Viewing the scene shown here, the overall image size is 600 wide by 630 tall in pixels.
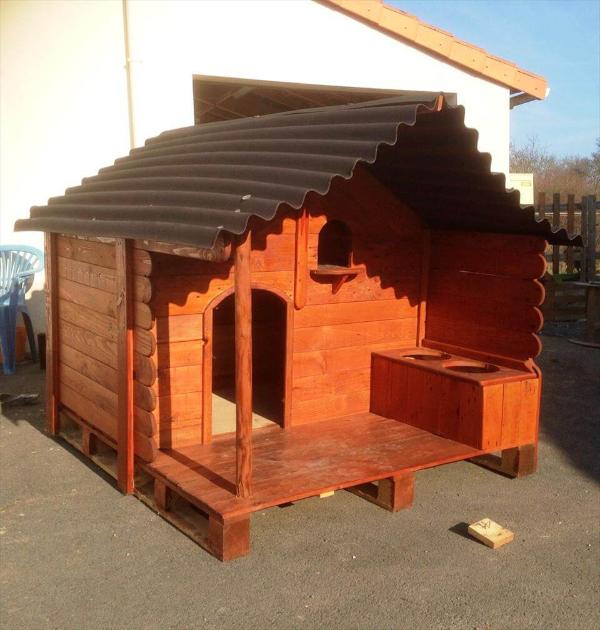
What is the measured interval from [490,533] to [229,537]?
1.49 m

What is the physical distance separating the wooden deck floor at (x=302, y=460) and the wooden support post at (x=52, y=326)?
5.61 feet

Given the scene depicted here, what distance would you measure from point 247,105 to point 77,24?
4914 millimetres

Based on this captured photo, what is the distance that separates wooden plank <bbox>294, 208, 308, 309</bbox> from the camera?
521cm

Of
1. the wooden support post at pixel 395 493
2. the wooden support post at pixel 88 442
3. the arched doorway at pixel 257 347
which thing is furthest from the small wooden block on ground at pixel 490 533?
the wooden support post at pixel 88 442

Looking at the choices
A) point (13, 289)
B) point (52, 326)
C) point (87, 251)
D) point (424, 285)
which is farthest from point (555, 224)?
point (87, 251)

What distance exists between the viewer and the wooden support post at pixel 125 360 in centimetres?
466

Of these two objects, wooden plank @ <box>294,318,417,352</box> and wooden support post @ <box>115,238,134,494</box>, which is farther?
wooden plank @ <box>294,318,417,352</box>

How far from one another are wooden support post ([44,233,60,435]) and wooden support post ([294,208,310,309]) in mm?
2025

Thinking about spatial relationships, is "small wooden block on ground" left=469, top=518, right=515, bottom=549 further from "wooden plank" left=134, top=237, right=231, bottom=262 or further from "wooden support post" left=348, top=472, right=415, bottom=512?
"wooden plank" left=134, top=237, right=231, bottom=262

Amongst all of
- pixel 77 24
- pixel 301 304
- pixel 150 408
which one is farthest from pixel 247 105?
pixel 150 408

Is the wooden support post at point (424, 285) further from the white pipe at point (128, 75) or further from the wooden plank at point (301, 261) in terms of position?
the white pipe at point (128, 75)

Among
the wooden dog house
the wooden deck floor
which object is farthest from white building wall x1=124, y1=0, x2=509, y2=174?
the wooden deck floor

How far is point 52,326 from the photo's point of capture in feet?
19.7

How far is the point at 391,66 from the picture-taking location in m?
9.91
